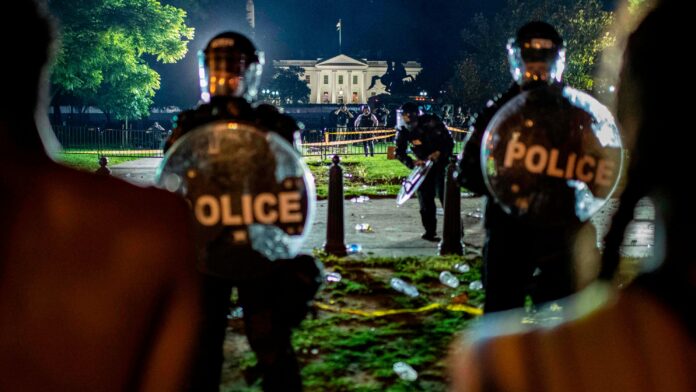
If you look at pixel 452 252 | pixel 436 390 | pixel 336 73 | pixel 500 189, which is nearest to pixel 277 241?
pixel 500 189

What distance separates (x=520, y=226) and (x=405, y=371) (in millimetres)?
1333

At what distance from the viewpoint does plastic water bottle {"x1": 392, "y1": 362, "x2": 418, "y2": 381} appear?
14.4 ft

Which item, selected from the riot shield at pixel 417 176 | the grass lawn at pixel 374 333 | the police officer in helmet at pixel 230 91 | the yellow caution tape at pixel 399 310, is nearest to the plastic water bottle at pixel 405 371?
the grass lawn at pixel 374 333

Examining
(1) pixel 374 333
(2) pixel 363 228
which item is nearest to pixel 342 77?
(2) pixel 363 228

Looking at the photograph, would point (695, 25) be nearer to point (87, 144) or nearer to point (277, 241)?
point (277, 241)

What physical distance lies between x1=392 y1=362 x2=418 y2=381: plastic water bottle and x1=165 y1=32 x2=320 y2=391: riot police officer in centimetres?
120

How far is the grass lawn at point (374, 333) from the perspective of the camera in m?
4.38

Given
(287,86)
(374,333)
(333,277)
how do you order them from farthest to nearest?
(287,86), (333,277), (374,333)

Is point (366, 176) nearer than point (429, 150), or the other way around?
point (429, 150)

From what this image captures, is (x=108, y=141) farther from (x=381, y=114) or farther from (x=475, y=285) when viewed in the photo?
(x=475, y=285)

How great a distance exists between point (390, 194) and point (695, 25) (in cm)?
1285

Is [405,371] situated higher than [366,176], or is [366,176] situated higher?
[366,176]

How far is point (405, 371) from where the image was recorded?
175 inches

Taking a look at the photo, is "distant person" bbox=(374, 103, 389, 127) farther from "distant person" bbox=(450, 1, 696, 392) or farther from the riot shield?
"distant person" bbox=(450, 1, 696, 392)
